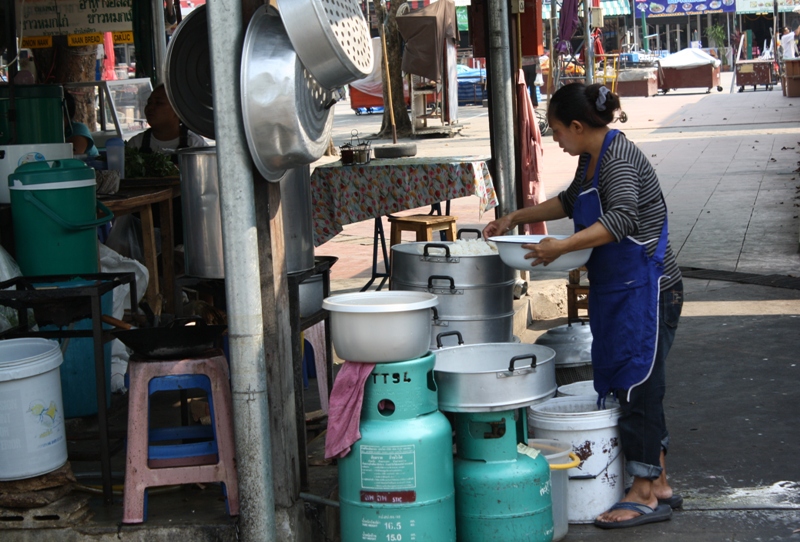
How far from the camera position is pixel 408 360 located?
354cm

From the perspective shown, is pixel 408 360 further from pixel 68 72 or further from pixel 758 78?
pixel 758 78

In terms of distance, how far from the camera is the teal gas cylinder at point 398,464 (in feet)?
11.4

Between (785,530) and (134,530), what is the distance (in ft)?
8.22

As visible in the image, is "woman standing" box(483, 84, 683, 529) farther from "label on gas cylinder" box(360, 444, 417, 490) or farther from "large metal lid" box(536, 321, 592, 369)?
"label on gas cylinder" box(360, 444, 417, 490)

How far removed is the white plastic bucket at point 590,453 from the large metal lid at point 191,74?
1.91m

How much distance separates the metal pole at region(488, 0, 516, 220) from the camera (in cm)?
729

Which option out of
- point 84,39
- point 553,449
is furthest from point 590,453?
point 84,39

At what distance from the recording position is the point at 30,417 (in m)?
3.66

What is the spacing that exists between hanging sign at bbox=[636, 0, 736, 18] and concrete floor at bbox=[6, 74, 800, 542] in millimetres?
35238

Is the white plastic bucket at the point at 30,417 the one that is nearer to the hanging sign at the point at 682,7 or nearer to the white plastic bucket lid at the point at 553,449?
the white plastic bucket lid at the point at 553,449

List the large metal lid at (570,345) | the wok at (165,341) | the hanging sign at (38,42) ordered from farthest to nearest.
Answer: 1. the hanging sign at (38,42)
2. the large metal lid at (570,345)
3. the wok at (165,341)

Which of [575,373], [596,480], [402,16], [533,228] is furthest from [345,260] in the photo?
[402,16]

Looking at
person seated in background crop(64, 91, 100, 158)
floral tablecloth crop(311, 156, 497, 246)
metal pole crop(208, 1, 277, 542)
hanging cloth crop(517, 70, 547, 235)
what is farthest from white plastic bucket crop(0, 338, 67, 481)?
person seated in background crop(64, 91, 100, 158)

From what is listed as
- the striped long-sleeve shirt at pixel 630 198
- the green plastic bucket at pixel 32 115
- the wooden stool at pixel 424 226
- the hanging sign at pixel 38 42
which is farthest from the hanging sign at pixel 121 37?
the striped long-sleeve shirt at pixel 630 198
